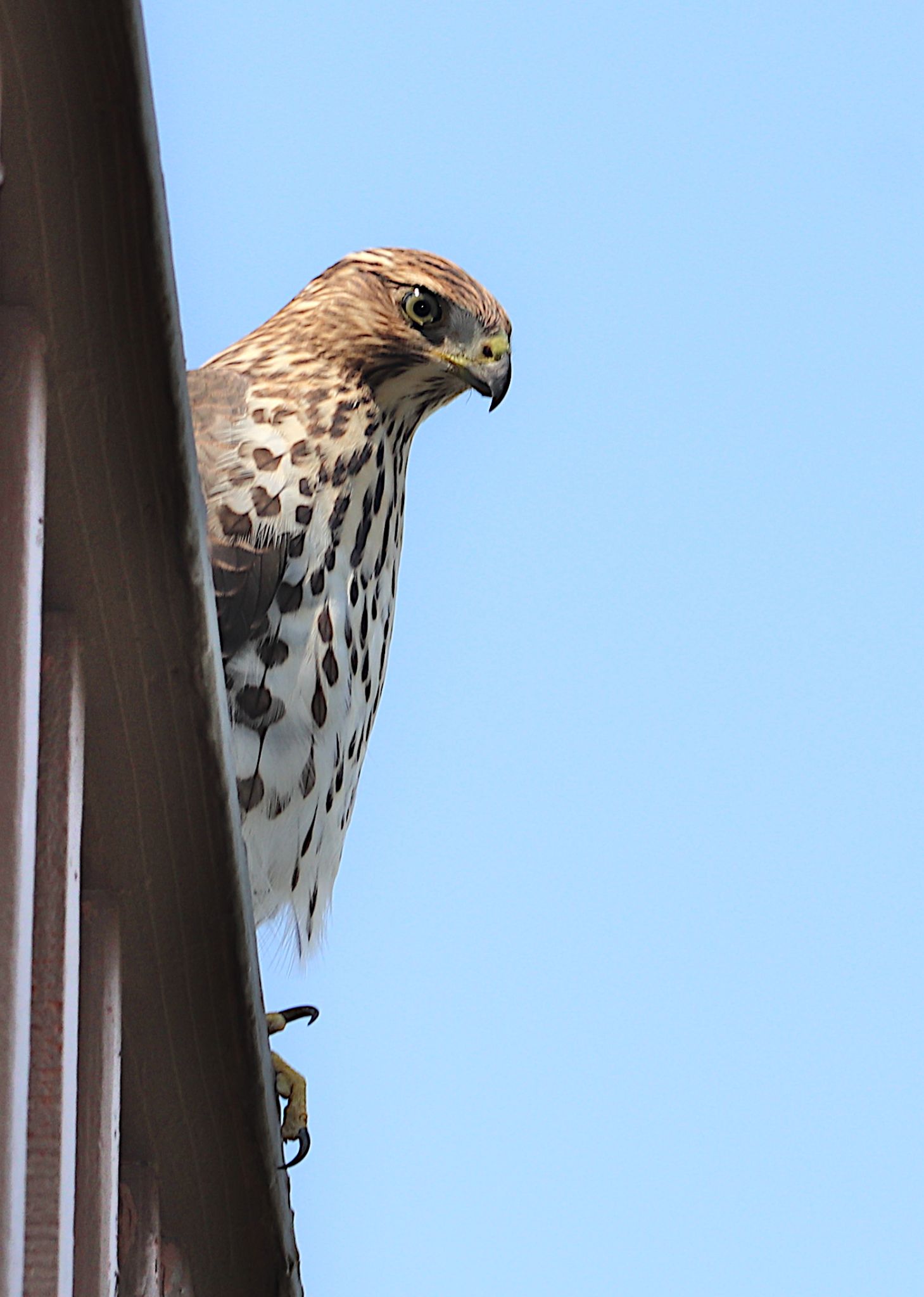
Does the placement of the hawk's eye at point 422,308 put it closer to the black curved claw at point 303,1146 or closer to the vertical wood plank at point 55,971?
the black curved claw at point 303,1146

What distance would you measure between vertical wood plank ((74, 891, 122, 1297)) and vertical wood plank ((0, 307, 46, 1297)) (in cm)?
31

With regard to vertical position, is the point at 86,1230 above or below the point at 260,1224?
above

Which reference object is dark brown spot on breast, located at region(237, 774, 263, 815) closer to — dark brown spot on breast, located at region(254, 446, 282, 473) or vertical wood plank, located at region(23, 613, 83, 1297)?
dark brown spot on breast, located at region(254, 446, 282, 473)

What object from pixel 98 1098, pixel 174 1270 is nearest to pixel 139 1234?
pixel 174 1270

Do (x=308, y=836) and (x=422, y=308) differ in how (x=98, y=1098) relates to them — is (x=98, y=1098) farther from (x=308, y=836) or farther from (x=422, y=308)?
(x=422, y=308)

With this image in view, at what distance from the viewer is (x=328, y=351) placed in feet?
13.3

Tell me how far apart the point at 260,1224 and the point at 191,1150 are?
0.46ft

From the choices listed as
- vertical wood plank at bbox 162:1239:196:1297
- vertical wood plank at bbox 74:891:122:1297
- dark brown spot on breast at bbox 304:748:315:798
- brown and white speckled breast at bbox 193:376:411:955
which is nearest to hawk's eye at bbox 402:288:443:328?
brown and white speckled breast at bbox 193:376:411:955

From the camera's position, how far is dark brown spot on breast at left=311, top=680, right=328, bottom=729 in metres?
3.43

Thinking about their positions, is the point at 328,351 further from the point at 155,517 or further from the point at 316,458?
the point at 155,517

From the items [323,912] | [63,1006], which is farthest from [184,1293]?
[323,912]

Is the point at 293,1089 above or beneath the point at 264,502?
beneath

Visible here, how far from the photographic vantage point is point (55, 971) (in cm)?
154

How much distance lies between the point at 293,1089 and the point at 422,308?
5.67 feet
